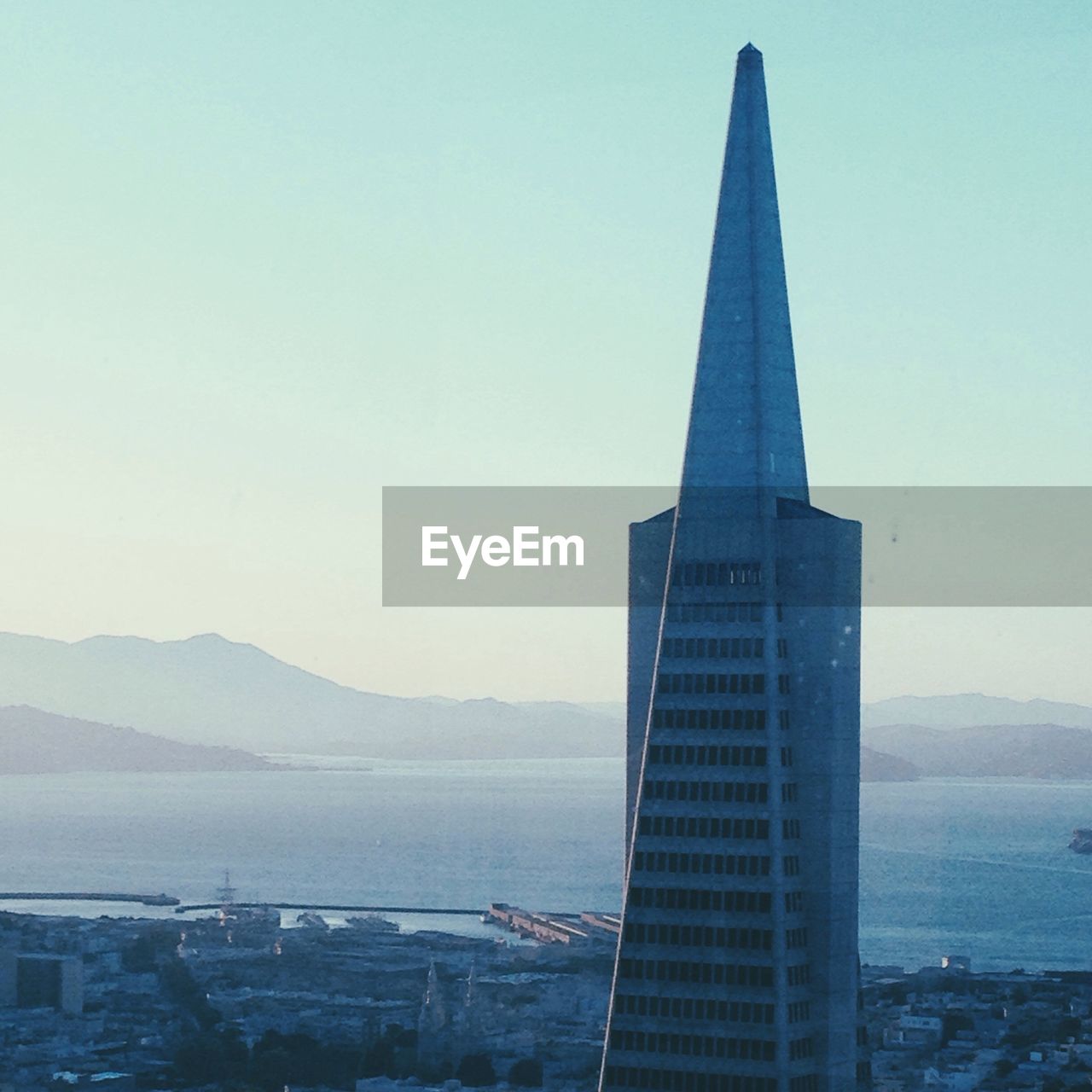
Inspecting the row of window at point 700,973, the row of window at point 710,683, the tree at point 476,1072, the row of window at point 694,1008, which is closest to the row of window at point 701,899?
the row of window at point 700,973

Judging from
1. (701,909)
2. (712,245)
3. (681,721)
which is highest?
(712,245)

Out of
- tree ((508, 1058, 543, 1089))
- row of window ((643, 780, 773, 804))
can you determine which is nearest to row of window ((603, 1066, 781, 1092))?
row of window ((643, 780, 773, 804))

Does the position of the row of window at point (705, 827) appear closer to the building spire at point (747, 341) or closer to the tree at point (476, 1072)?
the building spire at point (747, 341)

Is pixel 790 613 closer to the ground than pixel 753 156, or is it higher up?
closer to the ground

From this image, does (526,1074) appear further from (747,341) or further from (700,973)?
(747,341)

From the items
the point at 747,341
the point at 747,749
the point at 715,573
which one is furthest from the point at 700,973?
the point at 747,341

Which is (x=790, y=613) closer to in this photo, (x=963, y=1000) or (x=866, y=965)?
(x=963, y=1000)

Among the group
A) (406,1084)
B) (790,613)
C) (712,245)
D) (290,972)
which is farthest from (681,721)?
(290,972)

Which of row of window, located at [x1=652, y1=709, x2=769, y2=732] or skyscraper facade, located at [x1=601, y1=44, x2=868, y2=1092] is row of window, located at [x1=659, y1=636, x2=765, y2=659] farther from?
row of window, located at [x1=652, y1=709, x2=769, y2=732]
